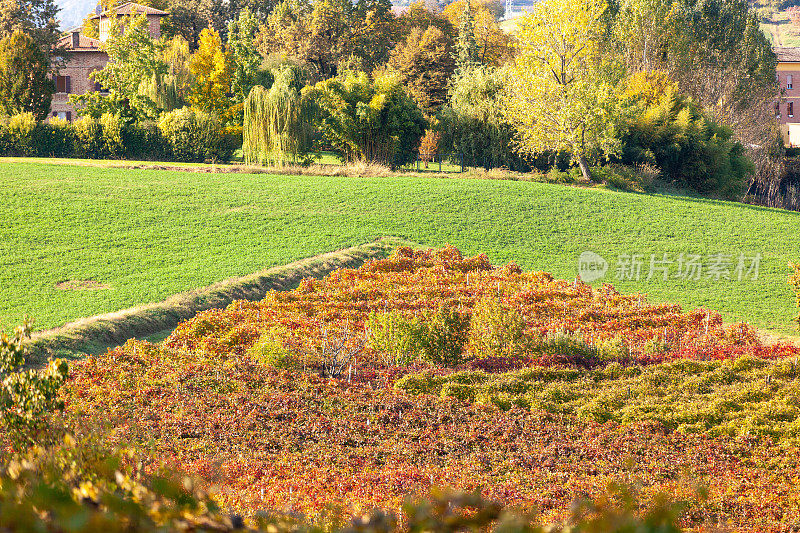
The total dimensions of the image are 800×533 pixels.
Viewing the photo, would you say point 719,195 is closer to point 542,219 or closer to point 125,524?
point 542,219

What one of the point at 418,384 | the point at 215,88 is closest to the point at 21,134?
the point at 215,88

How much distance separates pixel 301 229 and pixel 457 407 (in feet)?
42.4

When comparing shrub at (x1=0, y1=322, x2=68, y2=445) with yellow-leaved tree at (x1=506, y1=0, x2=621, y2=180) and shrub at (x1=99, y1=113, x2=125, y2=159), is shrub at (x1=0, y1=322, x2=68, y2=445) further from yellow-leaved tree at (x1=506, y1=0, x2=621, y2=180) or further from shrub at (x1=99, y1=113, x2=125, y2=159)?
shrub at (x1=99, y1=113, x2=125, y2=159)

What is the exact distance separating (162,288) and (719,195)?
27.4m

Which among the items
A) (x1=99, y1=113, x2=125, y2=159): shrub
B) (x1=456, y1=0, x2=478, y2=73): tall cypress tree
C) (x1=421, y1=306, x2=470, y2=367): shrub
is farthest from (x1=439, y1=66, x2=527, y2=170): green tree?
(x1=421, y1=306, x2=470, y2=367): shrub

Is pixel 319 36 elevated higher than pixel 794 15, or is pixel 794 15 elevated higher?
pixel 794 15

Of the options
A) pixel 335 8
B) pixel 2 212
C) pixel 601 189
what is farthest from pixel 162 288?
pixel 335 8

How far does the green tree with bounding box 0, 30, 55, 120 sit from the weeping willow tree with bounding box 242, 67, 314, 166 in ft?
37.1

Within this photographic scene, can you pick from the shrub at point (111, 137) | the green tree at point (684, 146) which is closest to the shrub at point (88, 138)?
the shrub at point (111, 137)

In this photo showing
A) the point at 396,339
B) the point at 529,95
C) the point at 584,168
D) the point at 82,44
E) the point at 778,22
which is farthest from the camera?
the point at 778,22

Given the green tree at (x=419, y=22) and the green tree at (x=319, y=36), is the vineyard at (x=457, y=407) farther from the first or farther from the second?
the green tree at (x=419, y=22)

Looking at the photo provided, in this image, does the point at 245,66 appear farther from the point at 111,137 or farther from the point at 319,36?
the point at 319,36
